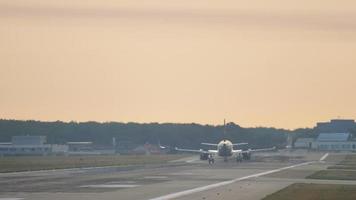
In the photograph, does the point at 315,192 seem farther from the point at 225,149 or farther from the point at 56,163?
the point at 225,149

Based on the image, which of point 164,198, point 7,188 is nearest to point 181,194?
point 164,198

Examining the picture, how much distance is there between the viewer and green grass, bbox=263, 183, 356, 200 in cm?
4923

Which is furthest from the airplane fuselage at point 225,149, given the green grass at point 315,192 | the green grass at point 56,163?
the green grass at point 315,192

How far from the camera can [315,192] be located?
2126 inches

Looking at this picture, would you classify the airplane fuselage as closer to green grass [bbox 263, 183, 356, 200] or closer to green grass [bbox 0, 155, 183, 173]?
green grass [bbox 0, 155, 183, 173]

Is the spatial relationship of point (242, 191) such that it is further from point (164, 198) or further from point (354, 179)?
point (354, 179)

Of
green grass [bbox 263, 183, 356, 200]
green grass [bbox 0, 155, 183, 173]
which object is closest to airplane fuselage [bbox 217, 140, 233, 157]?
green grass [bbox 0, 155, 183, 173]

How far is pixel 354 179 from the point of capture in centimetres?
7350

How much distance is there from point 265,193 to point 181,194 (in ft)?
17.1

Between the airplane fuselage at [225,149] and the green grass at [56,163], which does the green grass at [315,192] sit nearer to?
the green grass at [56,163]

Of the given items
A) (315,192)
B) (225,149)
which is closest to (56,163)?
(225,149)

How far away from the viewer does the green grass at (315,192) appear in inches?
1938

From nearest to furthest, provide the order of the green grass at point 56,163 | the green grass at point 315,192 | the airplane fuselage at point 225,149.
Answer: the green grass at point 315,192, the green grass at point 56,163, the airplane fuselage at point 225,149

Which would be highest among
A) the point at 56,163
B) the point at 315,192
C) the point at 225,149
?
the point at 225,149
